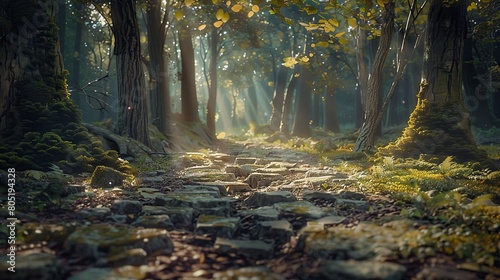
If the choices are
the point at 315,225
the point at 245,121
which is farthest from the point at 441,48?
the point at 245,121

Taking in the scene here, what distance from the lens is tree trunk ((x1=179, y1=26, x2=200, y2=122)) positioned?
66.3 ft

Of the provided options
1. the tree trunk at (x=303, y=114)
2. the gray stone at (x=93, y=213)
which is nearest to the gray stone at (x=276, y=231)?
the gray stone at (x=93, y=213)

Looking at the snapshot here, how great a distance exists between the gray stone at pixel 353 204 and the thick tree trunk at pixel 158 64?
1191 cm

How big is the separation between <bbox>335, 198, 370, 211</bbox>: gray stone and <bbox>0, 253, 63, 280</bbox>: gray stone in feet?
10.4

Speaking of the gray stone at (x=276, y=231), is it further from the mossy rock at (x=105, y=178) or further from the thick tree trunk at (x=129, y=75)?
the thick tree trunk at (x=129, y=75)

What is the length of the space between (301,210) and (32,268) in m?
2.60

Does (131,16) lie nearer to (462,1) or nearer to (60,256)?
(462,1)

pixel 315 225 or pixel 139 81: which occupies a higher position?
pixel 139 81

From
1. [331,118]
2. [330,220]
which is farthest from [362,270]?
[331,118]

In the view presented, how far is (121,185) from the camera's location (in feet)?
20.4

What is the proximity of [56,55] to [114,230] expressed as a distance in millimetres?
6666

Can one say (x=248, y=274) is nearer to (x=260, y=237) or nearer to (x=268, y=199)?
(x=260, y=237)

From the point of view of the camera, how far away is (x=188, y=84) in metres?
20.1

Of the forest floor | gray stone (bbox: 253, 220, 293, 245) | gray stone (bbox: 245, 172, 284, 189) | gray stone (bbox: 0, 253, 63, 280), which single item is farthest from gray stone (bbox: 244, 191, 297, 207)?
gray stone (bbox: 0, 253, 63, 280)
